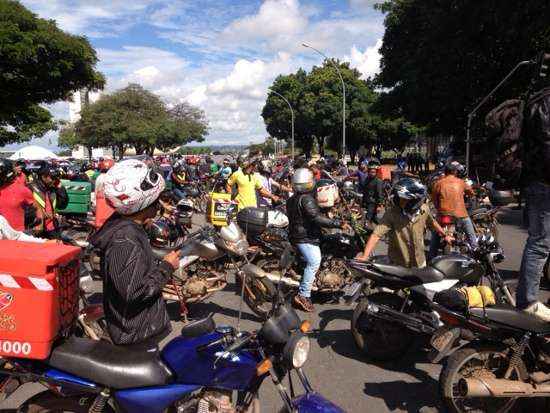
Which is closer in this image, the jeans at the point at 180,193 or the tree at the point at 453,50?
the jeans at the point at 180,193

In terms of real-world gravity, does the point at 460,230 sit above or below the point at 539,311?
below

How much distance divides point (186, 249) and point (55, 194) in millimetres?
4605

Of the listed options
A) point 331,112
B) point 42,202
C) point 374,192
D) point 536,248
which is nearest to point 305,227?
point 536,248

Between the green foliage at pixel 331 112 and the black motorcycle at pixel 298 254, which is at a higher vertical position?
the green foliage at pixel 331 112

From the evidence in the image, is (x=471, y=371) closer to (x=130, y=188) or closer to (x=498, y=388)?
(x=498, y=388)

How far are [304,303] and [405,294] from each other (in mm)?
1776

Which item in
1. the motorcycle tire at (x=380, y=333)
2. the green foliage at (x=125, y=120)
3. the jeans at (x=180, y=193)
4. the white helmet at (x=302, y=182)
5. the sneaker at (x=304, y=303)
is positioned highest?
the green foliage at (x=125, y=120)

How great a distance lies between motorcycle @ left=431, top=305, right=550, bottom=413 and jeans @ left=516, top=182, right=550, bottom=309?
0.67 meters

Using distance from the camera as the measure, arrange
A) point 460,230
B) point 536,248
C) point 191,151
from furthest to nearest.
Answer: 1. point 191,151
2. point 460,230
3. point 536,248

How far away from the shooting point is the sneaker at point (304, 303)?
592 cm

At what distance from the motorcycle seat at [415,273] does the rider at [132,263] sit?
2179mm

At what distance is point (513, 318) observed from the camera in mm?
3260

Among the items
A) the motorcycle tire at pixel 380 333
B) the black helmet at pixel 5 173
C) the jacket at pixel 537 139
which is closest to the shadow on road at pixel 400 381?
the motorcycle tire at pixel 380 333

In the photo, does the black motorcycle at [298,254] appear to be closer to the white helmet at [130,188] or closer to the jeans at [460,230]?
the jeans at [460,230]
